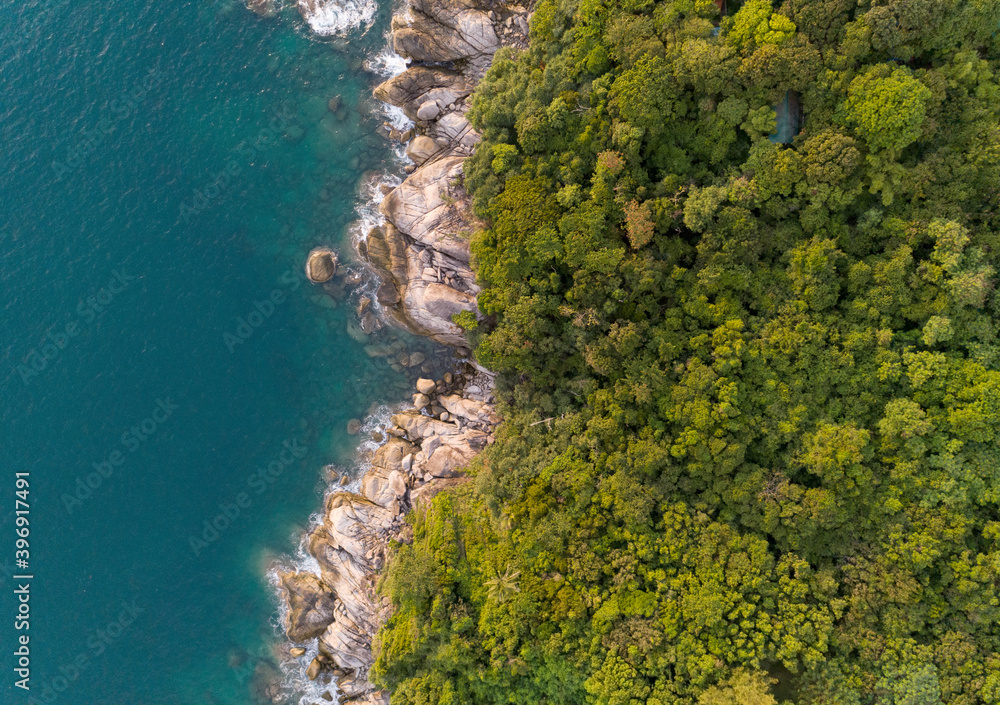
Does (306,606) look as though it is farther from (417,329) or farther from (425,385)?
(417,329)

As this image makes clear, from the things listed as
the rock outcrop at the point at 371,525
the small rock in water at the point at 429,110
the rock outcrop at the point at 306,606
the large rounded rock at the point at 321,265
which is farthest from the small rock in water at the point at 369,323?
the rock outcrop at the point at 306,606

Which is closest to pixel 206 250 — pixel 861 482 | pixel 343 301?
pixel 343 301

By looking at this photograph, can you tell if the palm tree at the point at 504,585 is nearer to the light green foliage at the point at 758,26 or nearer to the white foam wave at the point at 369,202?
Answer: the white foam wave at the point at 369,202

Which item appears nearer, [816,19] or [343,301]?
[816,19]

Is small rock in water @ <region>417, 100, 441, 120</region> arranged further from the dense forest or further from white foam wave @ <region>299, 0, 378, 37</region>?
white foam wave @ <region>299, 0, 378, 37</region>

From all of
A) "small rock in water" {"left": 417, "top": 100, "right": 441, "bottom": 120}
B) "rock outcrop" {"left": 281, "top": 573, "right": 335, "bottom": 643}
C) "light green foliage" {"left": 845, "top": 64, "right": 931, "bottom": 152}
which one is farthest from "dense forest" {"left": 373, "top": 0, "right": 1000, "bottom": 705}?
"rock outcrop" {"left": 281, "top": 573, "right": 335, "bottom": 643}

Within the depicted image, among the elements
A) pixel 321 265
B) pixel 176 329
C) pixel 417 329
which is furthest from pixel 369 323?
pixel 176 329

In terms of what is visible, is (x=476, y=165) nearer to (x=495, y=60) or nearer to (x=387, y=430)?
(x=495, y=60)
